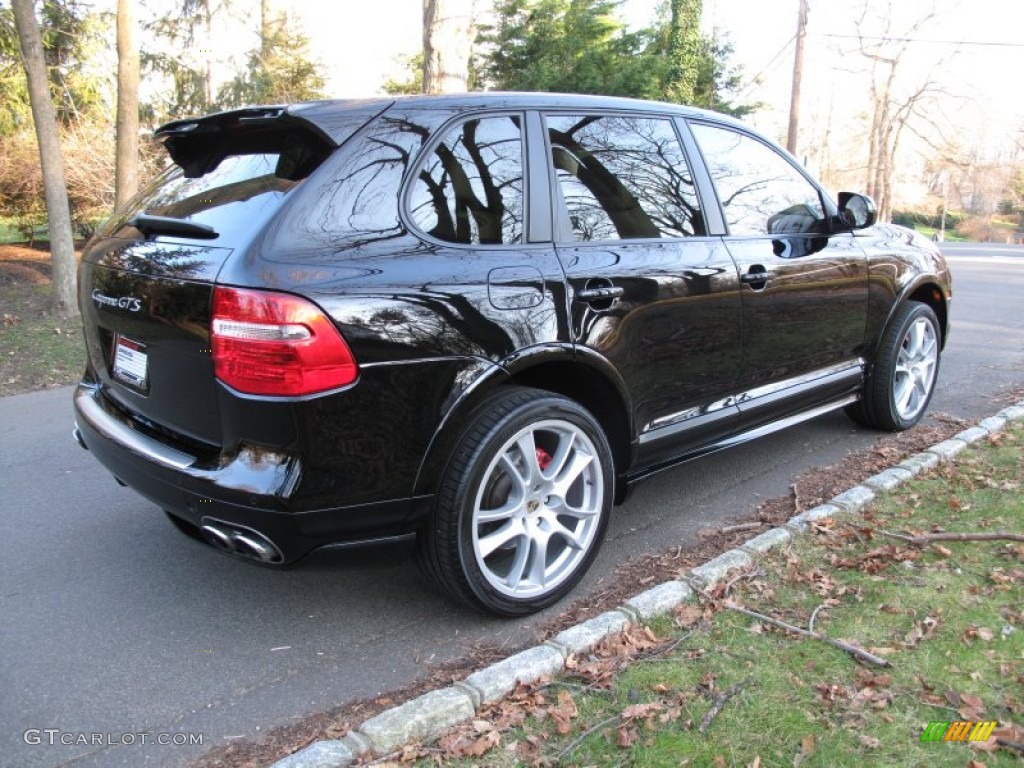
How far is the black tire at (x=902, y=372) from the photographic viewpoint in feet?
15.9

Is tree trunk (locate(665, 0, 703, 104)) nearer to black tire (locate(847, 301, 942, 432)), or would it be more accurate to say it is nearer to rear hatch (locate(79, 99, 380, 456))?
black tire (locate(847, 301, 942, 432))

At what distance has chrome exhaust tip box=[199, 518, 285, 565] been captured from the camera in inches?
96.7

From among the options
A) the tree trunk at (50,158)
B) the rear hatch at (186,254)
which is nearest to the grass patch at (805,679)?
the rear hatch at (186,254)

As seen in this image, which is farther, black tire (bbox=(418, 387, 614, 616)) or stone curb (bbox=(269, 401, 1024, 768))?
black tire (bbox=(418, 387, 614, 616))

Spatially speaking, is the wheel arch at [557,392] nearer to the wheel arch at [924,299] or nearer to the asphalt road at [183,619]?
the asphalt road at [183,619]

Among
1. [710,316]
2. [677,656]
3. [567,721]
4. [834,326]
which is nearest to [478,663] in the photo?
[567,721]

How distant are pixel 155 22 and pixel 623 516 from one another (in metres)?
18.8

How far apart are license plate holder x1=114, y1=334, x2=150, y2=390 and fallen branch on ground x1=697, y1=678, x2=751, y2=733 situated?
Answer: 7.02 feet

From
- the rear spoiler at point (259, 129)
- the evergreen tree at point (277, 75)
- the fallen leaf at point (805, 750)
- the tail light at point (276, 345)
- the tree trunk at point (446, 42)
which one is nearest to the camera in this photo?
the fallen leaf at point (805, 750)

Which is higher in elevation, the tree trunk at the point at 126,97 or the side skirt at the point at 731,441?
the tree trunk at the point at 126,97

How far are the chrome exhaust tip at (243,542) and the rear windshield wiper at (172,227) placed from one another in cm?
92

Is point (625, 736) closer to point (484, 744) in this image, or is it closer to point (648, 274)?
point (484, 744)

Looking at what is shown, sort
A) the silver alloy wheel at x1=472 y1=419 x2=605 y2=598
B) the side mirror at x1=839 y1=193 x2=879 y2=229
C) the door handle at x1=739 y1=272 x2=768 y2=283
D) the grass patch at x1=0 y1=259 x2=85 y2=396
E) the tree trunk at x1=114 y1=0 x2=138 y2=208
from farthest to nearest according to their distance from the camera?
the tree trunk at x1=114 y1=0 x2=138 y2=208, the grass patch at x1=0 y1=259 x2=85 y2=396, the side mirror at x1=839 y1=193 x2=879 y2=229, the door handle at x1=739 y1=272 x2=768 y2=283, the silver alloy wheel at x1=472 y1=419 x2=605 y2=598

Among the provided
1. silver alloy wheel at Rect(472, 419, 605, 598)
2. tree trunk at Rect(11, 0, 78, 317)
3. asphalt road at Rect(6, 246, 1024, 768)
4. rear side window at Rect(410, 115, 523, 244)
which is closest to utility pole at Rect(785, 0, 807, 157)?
tree trunk at Rect(11, 0, 78, 317)
